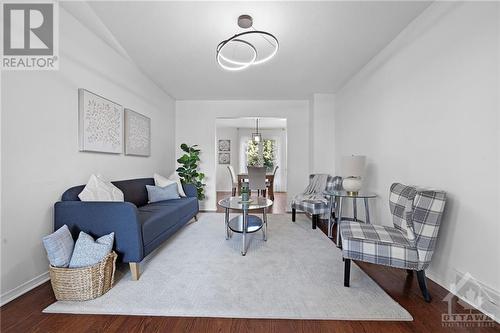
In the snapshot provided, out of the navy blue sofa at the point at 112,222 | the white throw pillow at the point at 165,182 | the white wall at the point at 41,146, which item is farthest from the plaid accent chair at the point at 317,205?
the white wall at the point at 41,146

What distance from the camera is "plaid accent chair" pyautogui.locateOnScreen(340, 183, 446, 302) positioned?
163cm

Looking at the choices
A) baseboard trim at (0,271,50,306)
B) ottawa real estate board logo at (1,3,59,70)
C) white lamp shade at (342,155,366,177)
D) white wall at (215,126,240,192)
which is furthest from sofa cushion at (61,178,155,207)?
white wall at (215,126,240,192)

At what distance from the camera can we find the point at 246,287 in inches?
71.4

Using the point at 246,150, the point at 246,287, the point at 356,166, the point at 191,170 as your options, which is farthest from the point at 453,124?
the point at 246,150

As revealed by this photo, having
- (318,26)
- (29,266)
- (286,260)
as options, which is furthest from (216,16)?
(29,266)

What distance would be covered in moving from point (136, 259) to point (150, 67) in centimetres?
288

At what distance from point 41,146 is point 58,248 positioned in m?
0.94

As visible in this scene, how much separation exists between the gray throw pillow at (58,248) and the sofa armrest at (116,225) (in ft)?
0.68

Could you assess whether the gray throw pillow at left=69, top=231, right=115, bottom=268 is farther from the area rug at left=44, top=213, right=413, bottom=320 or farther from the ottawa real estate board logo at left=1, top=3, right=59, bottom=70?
the ottawa real estate board logo at left=1, top=3, right=59, bottom=70

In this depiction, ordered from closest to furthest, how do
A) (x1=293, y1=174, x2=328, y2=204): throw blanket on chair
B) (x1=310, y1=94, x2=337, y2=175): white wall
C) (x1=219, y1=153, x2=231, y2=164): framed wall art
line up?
(x1=293, y1=174, x2=328, y2=204): throw blanket on chair < (x1=310, y1=94, x2=337, y2=175): white wall < (x1=219, y1=153, x2=231, y2=164): framed wall art

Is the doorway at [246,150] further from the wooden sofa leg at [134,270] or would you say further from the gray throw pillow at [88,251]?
the gray throw pillow at [88,251]

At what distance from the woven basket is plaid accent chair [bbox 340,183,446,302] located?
199 cm

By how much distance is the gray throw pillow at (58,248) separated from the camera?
5.27 ft

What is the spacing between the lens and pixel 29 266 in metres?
1.80
